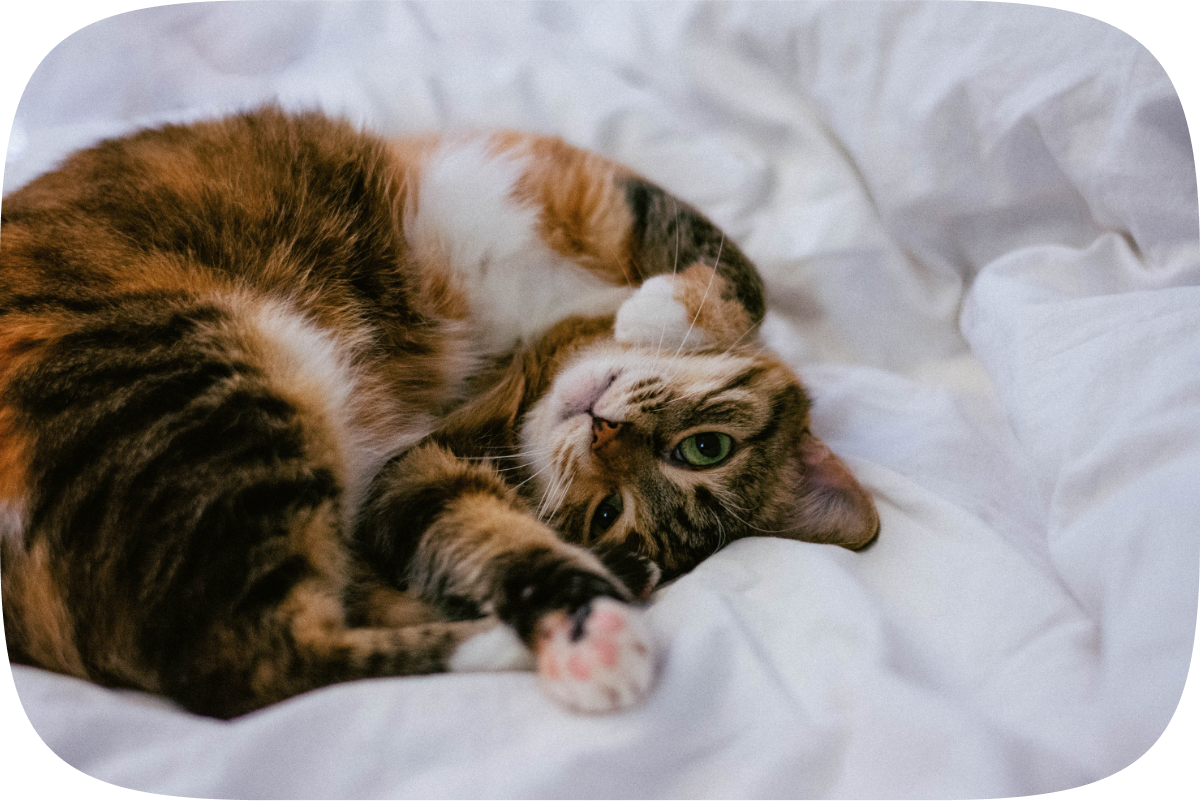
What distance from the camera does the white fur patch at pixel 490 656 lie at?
79 cm

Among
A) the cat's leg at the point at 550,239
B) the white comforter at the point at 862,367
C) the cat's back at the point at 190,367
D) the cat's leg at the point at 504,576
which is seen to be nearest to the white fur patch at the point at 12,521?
the cat's back at the point at 190,367

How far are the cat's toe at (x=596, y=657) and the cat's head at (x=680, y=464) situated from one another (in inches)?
8.8

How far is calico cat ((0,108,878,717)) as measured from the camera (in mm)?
745

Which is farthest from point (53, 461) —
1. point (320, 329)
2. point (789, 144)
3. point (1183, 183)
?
point (1183, 183)

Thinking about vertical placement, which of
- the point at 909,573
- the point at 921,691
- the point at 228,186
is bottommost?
the point at 909,573

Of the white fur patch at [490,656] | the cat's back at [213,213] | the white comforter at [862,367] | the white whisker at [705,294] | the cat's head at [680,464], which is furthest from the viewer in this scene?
the white whisker at [705,294]

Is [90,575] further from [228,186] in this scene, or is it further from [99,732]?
[228,186]

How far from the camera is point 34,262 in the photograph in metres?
0.89

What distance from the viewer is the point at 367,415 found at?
1081 millimetres

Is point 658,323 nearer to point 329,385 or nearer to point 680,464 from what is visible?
point 680,464

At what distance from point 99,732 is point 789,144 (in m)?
1.35

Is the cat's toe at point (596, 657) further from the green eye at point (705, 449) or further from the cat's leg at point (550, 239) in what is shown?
the cat's leg at point (550, 239)

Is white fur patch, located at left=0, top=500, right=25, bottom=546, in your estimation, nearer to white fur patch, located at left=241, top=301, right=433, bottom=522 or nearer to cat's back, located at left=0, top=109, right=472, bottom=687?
cat's back, located at left=0, top=109, right=472, bottom=687

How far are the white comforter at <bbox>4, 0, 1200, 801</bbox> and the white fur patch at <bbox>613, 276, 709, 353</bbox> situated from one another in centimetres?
27
